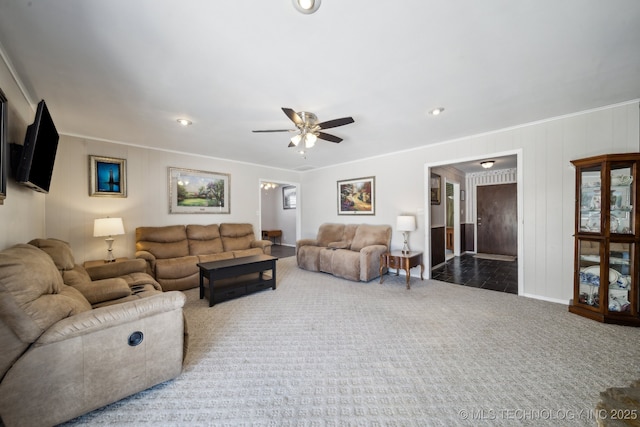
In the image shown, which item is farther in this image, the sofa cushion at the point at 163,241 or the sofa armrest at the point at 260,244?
the sofa armrest at the point at 260,244

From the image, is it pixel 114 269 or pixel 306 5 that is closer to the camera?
pixel 306 5

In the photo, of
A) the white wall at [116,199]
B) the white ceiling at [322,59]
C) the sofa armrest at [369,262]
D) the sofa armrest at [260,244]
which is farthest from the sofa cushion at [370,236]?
the white wall at [116,199]

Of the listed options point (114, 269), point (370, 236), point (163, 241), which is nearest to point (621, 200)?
point (370, 236)

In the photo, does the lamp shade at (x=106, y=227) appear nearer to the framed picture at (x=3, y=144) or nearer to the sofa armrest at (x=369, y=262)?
the framed picture at (x=3, y=144)

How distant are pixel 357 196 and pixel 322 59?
3.82 m

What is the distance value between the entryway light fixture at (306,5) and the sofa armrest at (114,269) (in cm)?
344

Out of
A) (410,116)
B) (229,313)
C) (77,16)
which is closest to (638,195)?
(410,116)

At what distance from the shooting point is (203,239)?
4.65 m

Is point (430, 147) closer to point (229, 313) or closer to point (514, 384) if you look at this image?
point (514, 384)

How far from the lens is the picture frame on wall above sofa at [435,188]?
5313mm

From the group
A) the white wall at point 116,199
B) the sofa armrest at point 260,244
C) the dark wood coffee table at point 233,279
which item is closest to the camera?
the dark wood coffee table at point 233,279

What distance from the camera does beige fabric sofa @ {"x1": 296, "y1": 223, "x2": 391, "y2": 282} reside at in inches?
166

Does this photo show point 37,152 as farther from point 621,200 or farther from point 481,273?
point 481,273

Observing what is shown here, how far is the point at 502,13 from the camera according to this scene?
1478 millimetres
